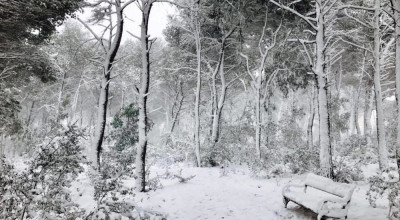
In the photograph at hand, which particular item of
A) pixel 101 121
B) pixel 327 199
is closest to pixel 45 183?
pixel 327 199

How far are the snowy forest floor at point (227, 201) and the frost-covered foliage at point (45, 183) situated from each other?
737mm

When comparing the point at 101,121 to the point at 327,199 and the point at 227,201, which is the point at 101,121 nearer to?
the point at 227,201

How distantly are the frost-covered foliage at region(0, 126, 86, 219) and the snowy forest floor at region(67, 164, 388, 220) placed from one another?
737 millimetres

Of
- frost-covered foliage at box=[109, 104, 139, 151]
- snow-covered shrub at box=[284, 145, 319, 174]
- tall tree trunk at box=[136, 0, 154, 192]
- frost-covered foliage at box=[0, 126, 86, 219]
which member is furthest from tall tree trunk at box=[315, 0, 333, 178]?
frost-covered foliage at box=[109, 104, 139, 151]

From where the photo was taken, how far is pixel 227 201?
21.8 ft

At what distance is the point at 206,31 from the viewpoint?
14961 mm

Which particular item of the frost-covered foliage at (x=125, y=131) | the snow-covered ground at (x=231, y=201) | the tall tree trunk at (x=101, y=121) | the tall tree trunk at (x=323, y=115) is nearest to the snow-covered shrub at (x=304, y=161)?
the snow-covered ground at (x=231, y=201)

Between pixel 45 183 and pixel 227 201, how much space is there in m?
4.30

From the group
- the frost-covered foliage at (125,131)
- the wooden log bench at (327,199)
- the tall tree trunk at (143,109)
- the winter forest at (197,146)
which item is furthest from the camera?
the frost-covered foliage at (125,131)

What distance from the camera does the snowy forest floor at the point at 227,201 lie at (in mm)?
5559

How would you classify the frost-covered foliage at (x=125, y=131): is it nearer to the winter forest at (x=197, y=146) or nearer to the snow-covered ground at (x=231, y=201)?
the winter forest at (x=197, y=146)

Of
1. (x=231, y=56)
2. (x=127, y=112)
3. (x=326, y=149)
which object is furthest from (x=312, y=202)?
(x=231, y=56)

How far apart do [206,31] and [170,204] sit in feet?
35.8

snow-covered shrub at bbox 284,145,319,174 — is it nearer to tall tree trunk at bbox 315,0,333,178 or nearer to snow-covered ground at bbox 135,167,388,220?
snow-covered ground at bbox 135,167,388,220
